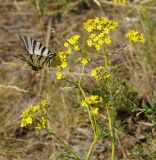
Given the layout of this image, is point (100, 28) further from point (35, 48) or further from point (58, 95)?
point (58, 95)

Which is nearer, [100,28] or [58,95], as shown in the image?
[100,28]

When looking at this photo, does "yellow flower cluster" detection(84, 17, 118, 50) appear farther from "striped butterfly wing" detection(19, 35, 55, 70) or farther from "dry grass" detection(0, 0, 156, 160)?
"dry grass" detection(0, 0, 156, 160)

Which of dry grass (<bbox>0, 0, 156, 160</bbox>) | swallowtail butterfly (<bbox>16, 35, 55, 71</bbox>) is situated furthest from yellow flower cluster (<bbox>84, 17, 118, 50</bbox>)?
dry grass (<bbox>0, 0, 156, 160</bbox>)

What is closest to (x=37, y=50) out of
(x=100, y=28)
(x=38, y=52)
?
(x=38, y=52)

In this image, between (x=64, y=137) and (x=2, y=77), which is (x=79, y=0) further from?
(x=64, y=137)

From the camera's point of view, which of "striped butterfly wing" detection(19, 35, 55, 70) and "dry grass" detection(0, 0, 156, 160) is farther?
"dry grass" detection(0, 0, 156, 160)

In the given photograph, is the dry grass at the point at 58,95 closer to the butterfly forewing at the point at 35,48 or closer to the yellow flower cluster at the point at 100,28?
the butterfly forewing at the point at 35,48

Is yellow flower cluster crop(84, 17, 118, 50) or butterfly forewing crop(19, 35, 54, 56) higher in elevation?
yellow flower cluster crop(84, 17, 118, 50)

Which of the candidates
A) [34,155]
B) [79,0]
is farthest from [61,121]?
[79,0]

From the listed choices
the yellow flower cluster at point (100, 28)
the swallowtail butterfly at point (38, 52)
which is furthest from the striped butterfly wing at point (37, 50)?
the yellow flower cluster at point (100, 28)

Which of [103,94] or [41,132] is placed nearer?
[103,94]

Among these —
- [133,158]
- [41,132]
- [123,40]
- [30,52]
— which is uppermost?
[123,40]
